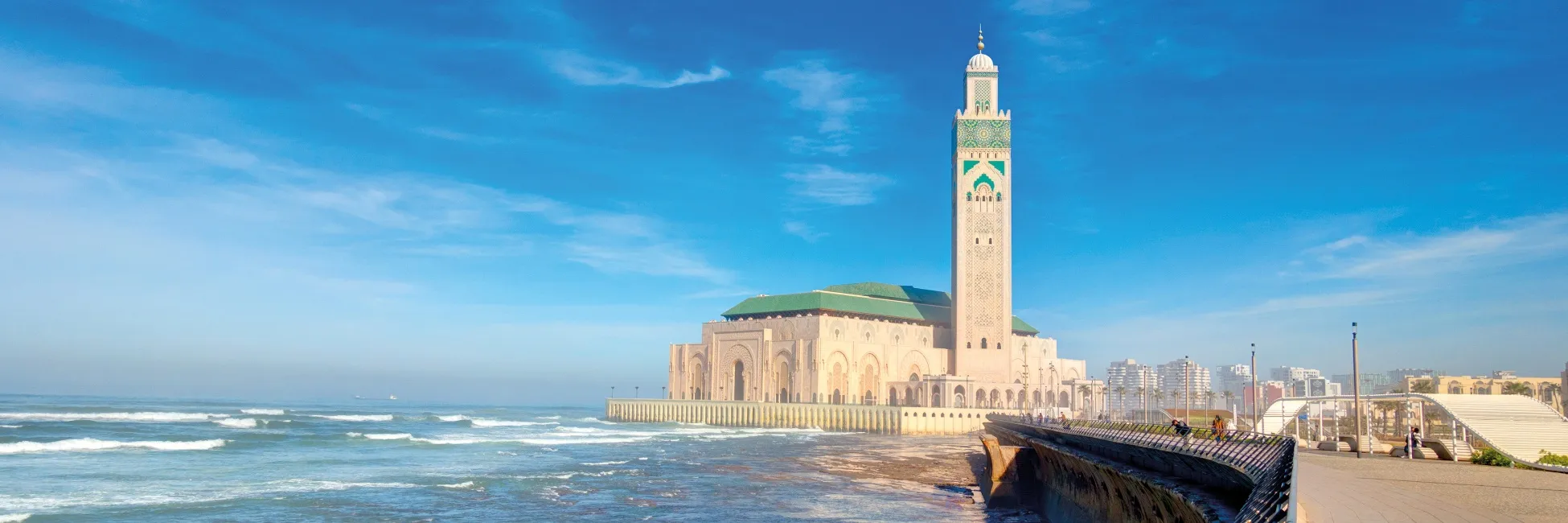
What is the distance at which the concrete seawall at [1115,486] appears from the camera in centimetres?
1786

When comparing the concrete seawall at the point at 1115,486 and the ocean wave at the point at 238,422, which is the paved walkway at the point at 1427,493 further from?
the ocean wave at the point at 238,422

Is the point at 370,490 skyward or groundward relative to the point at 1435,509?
groundward

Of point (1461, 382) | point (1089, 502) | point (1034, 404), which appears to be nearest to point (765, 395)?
point (1034, 404)

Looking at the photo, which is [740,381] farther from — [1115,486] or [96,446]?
[1115,486]

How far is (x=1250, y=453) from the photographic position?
20156mm

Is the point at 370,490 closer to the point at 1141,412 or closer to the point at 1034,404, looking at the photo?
the point at 1141,412

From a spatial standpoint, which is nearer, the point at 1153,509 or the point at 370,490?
the point at 1153,509

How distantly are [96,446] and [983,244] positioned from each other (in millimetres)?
67036

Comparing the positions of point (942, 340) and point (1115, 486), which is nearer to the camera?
point (1115, 486)

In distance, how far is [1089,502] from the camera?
2714cm

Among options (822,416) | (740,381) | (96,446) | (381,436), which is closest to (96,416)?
(381,436)

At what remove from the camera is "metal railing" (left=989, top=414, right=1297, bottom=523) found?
10273mm

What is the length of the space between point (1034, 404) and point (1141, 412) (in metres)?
26.1

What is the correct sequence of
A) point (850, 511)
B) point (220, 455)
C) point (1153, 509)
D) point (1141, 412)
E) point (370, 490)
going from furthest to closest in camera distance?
point (1141, 412) < point (220, 455) < point (370, 490) < point (850, 511) < point (1153, 509)
